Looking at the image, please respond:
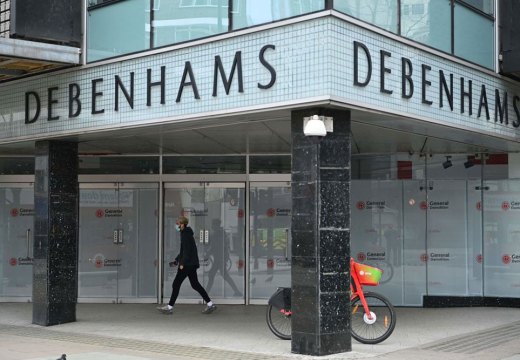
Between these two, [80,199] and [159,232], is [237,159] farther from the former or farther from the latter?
[80,199]

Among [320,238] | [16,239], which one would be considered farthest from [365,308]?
[16,239]

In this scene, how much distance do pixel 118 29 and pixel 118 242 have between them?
5290 millimetres

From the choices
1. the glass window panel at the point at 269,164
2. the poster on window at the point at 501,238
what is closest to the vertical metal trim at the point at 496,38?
the poster on window at the point at 501,238

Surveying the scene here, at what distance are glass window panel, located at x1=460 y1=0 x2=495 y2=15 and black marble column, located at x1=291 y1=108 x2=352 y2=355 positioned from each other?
388cm

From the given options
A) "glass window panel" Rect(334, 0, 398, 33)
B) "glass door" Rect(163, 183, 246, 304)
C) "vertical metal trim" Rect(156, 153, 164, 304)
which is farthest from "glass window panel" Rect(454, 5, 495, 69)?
"vertical metal trim" Rect(156, 153, 164, 304)

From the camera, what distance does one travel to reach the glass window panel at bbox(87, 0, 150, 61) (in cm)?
1077

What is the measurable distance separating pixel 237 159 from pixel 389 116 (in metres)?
5.35

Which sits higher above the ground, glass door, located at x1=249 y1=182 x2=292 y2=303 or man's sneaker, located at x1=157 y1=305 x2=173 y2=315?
glass door, located at x1=249 y1=182 x2=292 y2=303

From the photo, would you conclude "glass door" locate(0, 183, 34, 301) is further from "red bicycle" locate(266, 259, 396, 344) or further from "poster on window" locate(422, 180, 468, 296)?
"poster on window" locate(422, 180, 468, 296)

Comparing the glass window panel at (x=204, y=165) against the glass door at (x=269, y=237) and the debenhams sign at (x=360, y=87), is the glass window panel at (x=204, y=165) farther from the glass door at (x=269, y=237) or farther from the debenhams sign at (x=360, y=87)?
the debenhams sign at (x=360, y=87)

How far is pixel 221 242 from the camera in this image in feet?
48.2

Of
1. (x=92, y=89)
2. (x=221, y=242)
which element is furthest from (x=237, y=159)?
(x=92, y=89)

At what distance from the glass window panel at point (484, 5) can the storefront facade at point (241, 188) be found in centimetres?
89

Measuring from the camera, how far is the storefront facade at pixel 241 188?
11109 millimetres
